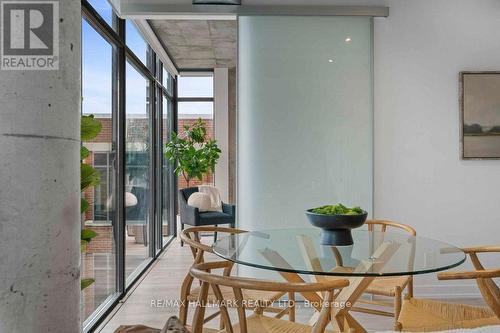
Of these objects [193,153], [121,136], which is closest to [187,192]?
[193,153]

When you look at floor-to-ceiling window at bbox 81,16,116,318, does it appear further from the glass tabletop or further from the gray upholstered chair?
the gray upholstered chair

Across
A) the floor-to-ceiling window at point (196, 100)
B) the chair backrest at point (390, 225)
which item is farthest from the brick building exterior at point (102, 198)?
the floor-to-ceiling window at point (196, 100)

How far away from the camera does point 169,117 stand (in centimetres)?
723

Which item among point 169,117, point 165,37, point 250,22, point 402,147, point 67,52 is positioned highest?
point 165,37

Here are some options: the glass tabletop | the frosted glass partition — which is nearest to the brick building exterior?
the glass tabletop

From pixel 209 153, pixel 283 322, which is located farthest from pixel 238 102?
pixel 209 153

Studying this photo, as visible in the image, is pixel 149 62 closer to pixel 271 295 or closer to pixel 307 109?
pixel 307 109

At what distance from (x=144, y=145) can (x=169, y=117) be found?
2.28m

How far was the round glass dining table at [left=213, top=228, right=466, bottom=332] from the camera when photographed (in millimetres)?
1818

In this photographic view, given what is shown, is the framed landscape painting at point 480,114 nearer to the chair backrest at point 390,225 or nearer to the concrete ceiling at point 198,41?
the chair backrest at point 390,225

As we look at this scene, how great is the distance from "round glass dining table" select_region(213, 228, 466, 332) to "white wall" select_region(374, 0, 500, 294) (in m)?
1.27

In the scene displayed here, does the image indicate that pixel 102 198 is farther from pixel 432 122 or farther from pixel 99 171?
pixel 432 122

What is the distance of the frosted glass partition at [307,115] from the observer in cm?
375

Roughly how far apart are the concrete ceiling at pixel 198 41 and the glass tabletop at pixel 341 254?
356cm
